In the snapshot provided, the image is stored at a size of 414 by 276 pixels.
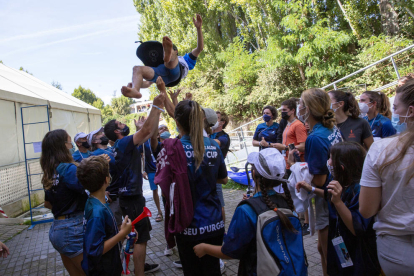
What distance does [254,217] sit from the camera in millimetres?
1714

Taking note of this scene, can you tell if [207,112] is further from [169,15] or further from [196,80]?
[196,80]

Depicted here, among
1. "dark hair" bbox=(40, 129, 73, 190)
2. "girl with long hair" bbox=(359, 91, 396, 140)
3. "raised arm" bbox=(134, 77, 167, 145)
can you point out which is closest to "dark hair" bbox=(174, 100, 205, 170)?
"raised arm" bbox=(134, 77, 167, 145)

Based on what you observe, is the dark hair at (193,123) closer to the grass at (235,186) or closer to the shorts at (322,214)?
the shorts at (322,214)

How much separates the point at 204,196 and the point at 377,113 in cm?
304

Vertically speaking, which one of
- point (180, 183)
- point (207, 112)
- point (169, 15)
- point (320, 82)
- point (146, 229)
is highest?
point (169, 15)

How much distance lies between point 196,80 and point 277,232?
2474 centimetres

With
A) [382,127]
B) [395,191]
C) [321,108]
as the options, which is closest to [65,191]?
[321,108]

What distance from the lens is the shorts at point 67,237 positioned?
2.59m

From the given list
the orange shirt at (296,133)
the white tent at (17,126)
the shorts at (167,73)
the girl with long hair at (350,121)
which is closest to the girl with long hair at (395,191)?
the girl with long hair at (350,121)

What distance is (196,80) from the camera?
25.7 meters

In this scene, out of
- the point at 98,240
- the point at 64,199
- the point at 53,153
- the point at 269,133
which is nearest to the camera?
the point at 98,240

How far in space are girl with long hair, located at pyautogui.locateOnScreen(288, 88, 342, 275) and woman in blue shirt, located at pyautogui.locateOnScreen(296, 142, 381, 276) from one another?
0.25 metres

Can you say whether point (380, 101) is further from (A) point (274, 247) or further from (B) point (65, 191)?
(B) point (65, 191)

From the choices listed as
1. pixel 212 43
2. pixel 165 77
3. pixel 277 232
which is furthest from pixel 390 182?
pixel 212 43
